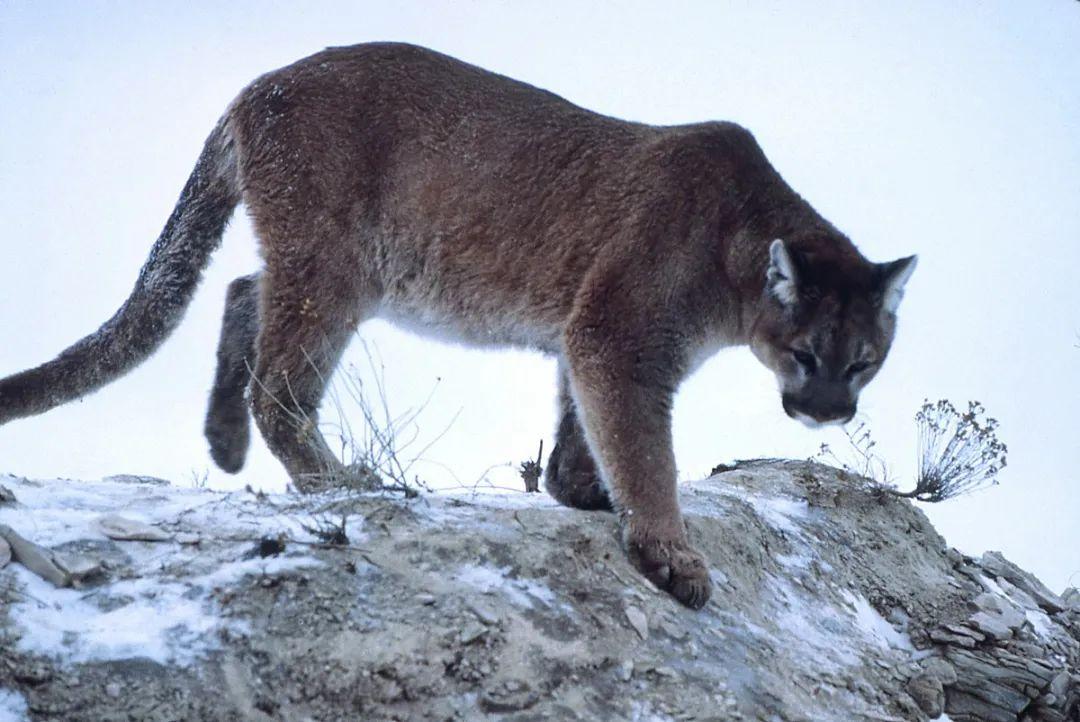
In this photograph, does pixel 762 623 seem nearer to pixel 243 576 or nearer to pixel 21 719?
pixel 243 576

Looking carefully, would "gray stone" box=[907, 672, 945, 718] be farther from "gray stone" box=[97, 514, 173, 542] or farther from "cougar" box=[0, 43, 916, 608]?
"gray stone" box=[97, 514, 173, 542]

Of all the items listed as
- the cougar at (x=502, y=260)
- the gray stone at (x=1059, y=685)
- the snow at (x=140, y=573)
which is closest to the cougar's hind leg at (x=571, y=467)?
the cougar at (x=502, y=260)

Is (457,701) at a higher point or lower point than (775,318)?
lower

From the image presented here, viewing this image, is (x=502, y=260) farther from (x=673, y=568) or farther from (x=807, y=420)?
(x=673, y=568)

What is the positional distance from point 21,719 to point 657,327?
351 cm

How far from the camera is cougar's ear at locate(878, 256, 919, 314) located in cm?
596

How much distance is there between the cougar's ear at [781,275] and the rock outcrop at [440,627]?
1.39 metres

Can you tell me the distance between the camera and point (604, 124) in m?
6.90

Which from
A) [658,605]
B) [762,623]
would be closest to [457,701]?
[658,605]

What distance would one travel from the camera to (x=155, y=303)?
675 centimetres

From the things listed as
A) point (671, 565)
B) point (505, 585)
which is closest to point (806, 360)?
point (671, 565)

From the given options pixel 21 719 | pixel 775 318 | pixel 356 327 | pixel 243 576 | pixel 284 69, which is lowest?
pixel 21 719

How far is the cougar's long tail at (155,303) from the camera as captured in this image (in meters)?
6.28

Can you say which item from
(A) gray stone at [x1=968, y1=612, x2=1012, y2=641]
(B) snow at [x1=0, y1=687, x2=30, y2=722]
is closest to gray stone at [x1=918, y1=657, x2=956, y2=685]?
(A) gray stone at [x1=968, y1=612, x2=1012, y2=641]
